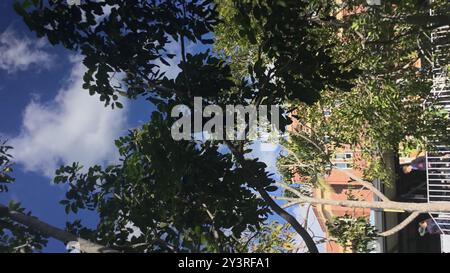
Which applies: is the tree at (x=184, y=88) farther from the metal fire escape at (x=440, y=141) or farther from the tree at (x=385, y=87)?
the metal fire escape at (x=440, y=141)

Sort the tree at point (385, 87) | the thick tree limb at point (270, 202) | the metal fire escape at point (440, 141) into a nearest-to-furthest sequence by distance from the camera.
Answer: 1. the thick tree limb at point (270, 202)
2. the tree at point (385, 87)
3. the metal fire escape at point (440, 141)

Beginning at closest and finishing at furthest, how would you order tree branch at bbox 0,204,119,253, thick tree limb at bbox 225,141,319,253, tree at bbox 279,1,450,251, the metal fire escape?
tree branch at bbox 0,204,119,253
thick tree limb at bbox 225,141,319,253
tree at bbox 279,1,450,251
the metal fire escape

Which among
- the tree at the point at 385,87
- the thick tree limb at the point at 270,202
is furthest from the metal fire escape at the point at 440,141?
the thick tree limb at the point at 270,202

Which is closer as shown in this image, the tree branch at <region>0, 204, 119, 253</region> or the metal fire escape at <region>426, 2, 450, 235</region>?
the tree branch at <region>0, 204, 119, 253</region>

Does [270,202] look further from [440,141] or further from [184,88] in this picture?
[440,141]

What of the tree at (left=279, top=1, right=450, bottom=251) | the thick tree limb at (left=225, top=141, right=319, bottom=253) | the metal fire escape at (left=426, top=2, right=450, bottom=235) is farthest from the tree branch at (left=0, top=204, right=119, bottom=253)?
the metal fire escape at (left=426, top=2, right=450, bottom=235)

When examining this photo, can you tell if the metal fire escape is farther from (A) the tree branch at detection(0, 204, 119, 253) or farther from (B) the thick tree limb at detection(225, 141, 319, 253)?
(A) the tree branch at detection(0, 204, 119, 253)

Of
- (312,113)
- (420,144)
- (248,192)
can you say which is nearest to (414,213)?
(420,144)

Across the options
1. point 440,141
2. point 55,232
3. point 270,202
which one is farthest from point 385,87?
point 55,232

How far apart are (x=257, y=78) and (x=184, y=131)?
4.24 ft

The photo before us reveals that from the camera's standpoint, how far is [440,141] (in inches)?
420

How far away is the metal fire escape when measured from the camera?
32.9 feet

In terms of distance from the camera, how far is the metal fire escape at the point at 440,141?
10.0 meters
